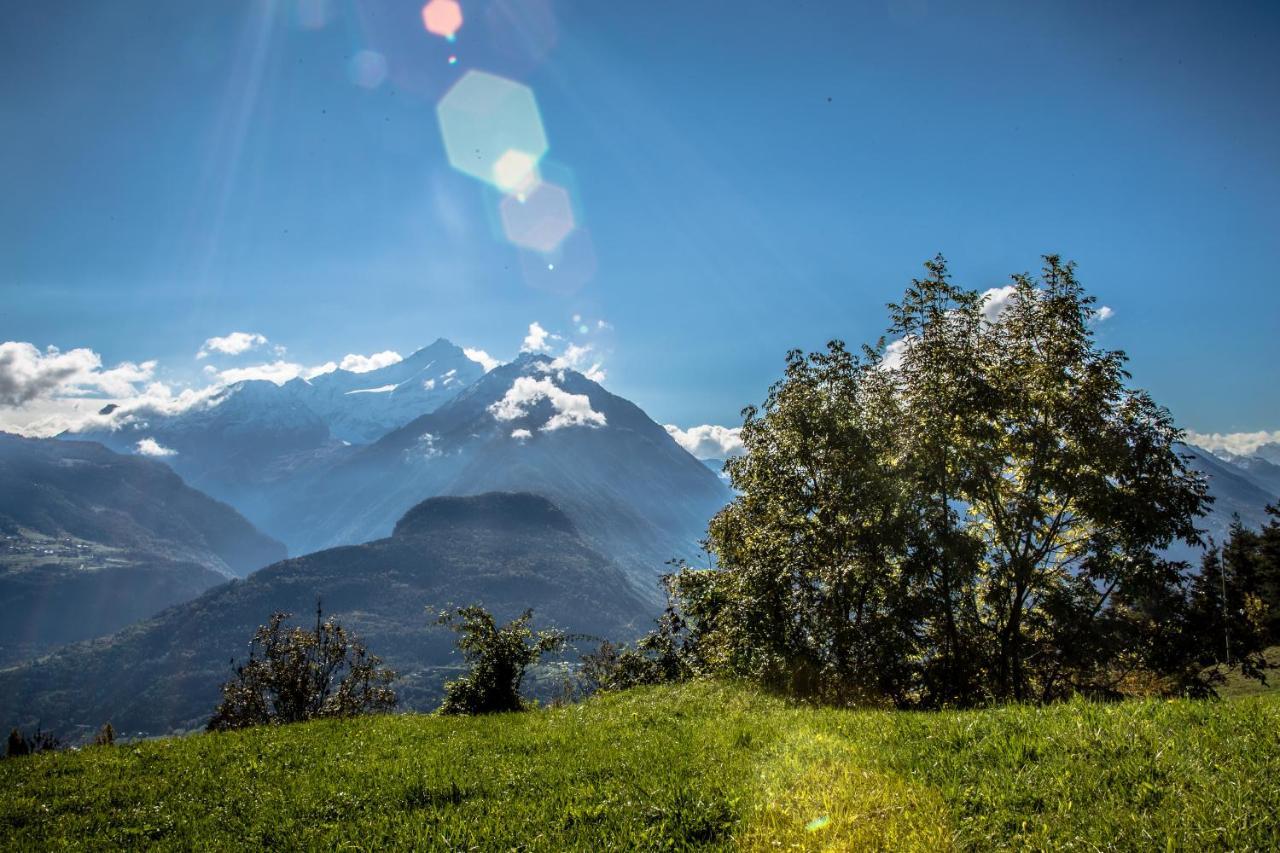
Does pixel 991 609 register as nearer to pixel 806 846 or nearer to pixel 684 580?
pixel 806 846

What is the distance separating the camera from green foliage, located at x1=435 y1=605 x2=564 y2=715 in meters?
20.3

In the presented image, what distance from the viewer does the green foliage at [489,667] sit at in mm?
20297

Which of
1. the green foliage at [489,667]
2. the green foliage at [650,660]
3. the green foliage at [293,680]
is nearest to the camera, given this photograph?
the green foliage at [489,667]

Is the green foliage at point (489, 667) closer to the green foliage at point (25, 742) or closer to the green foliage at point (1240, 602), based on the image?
the green foliage at point (25, 742)

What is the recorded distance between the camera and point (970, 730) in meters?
8.34

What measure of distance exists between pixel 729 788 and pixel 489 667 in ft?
48.1

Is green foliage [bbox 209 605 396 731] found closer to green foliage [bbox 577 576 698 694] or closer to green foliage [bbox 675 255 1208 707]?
green foliage [bbox 577 576 698 694]

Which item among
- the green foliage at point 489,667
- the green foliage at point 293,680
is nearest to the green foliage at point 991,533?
the green foliage at point 489,667

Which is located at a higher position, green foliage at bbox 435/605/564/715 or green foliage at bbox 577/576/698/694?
green foliage at bbox 435/605/564/715

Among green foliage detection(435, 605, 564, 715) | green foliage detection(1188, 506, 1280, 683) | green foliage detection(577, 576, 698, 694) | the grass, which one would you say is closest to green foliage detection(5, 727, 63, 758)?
the grass

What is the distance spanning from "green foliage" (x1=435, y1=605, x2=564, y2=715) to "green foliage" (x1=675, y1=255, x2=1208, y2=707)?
7538 millimetres

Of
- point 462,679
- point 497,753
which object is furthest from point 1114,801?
point 462,679

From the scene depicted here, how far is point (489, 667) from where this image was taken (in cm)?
2044

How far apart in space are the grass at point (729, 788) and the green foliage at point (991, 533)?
218 inches
